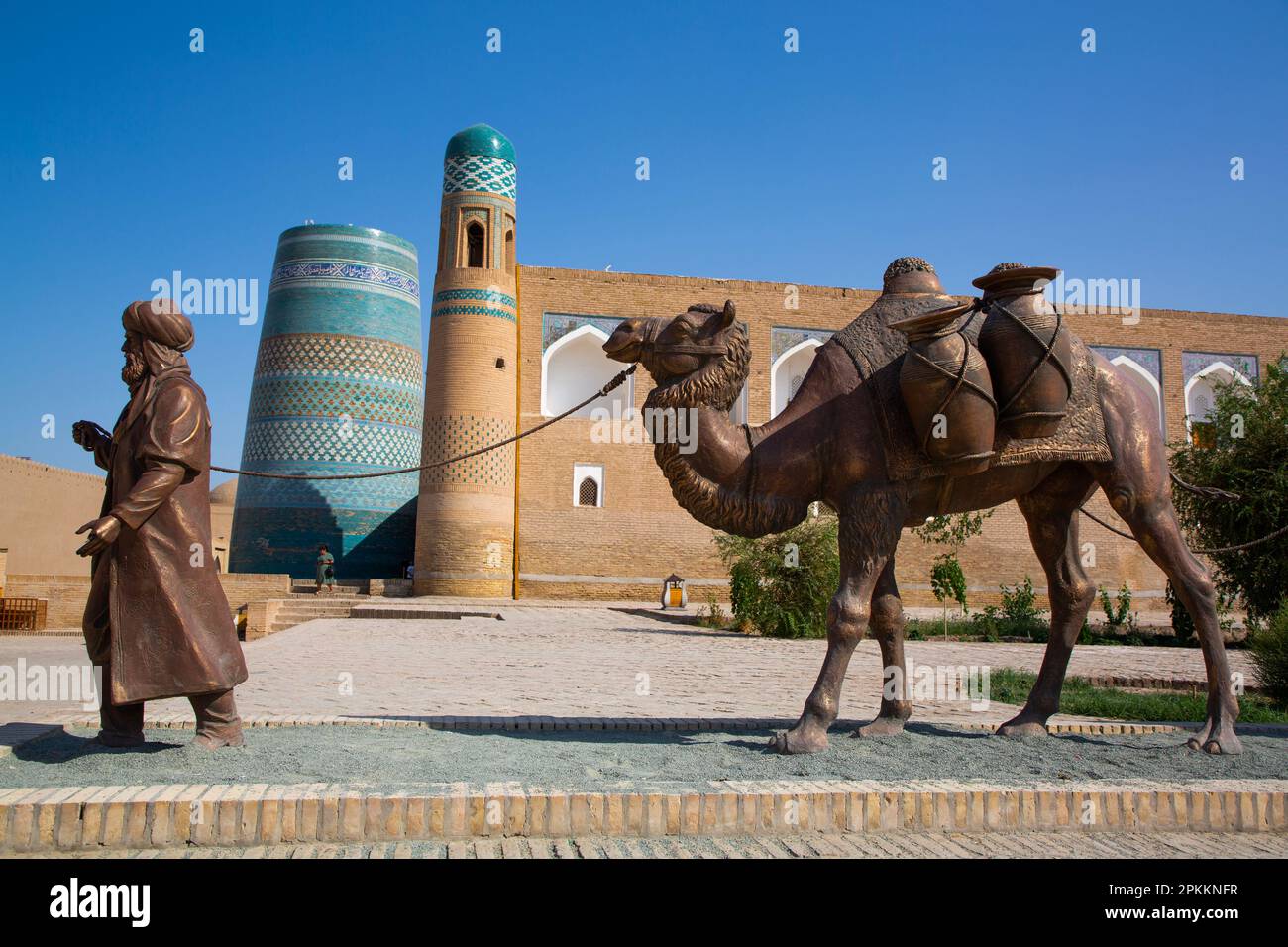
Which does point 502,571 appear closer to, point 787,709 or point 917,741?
point 787,709

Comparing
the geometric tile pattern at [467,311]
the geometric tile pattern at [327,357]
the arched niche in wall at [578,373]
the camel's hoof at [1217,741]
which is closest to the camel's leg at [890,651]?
the camel's hoof at [1217,741]

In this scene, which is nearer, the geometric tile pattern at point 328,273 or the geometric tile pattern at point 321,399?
the geometric tile pattern at point 321,399

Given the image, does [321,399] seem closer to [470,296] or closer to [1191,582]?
[470,296]

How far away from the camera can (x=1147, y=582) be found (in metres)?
22.7

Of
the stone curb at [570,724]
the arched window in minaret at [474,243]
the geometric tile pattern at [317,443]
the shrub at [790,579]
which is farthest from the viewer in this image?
the geometric tile pattern at [317,443]

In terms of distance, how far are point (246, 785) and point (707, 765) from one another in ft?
4.55

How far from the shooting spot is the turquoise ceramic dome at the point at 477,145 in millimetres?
20516

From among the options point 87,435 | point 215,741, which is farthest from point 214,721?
point 87,435

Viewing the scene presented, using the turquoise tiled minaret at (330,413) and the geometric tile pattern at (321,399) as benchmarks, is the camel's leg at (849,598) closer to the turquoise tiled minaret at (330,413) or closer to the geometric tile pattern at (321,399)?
the turquoise tiled minaret at (330,413)

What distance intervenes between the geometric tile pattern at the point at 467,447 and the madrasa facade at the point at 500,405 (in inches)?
1.7

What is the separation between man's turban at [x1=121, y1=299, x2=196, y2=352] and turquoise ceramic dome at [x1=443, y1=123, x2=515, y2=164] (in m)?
18.0

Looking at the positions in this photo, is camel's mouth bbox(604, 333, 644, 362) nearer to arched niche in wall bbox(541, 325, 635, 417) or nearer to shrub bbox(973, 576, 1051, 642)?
shrub bbox(973, 576, 1051, 642)

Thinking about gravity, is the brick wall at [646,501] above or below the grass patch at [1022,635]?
above
